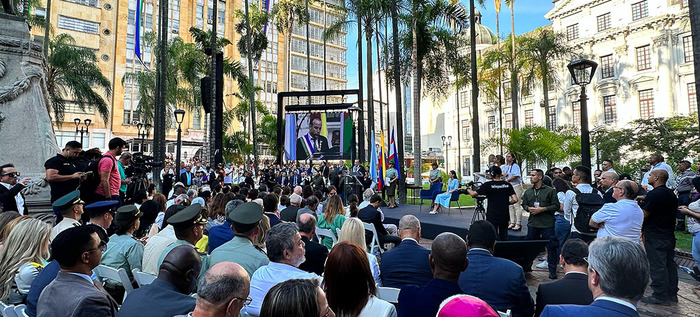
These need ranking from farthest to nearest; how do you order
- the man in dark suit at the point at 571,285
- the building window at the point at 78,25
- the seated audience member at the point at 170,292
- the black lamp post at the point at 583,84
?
1. the building window at the point at 78,25
2. the black lamp post at the point at 583,84
3. the man in dark suit at the point at 571,285
4. the seated audience member at the point at 170,292

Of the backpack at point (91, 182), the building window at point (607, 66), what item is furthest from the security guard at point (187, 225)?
the building window at point (607, 66)

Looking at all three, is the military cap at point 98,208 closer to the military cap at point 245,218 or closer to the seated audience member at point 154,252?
the seated audience member at point 154,252

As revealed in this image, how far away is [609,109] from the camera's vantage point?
3966 cm

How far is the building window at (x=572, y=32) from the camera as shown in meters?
42.1

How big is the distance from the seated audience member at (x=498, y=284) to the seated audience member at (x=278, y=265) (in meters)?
1.32

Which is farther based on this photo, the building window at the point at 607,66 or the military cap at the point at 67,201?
the building window at the point at 607,66

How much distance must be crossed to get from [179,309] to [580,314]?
7.15ft

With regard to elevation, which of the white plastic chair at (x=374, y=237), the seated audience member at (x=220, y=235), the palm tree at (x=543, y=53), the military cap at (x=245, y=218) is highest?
the palm tree at (x=543, y=53)

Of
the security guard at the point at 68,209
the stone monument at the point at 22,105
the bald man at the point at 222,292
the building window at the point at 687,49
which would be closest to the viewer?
the bald man at the point at 222,292

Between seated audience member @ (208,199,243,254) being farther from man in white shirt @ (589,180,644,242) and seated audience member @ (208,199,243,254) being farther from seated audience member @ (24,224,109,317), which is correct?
man in white shirt @ (589,180,644,242)

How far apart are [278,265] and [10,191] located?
558 centimetres

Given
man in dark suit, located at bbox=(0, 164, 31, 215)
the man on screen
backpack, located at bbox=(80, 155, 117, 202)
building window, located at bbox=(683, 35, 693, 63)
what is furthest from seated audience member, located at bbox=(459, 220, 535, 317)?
building window, located at bbox=(683, 35, 693, 63)

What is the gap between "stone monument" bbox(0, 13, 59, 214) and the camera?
9.04 m

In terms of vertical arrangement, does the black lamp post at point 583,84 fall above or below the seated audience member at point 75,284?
above
